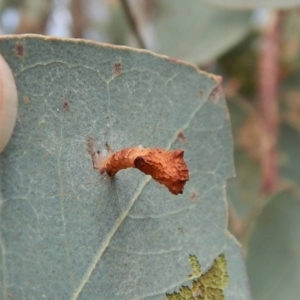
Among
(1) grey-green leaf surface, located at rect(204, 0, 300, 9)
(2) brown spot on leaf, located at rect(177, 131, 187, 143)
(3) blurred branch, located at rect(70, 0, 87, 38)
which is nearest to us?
(2) brown spot on leaf, located at rect(177, 131, 187, 143)

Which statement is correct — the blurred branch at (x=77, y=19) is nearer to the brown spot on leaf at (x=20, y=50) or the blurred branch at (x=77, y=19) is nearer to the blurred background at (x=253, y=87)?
the blurred background at (x=253, y=87)

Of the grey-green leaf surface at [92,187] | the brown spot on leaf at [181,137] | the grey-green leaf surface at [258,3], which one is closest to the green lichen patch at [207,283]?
the grey-green leaf surface at [92,187]

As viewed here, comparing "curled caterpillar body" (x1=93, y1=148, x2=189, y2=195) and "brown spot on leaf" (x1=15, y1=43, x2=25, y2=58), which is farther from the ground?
"brown spot on leaf" (x1=15, y1=43, x2=25, y2=58)

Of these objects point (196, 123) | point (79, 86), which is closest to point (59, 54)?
point (79, 86)

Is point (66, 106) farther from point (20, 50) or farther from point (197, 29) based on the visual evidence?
point (197, 29)

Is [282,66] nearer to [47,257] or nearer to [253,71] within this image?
[253,71]

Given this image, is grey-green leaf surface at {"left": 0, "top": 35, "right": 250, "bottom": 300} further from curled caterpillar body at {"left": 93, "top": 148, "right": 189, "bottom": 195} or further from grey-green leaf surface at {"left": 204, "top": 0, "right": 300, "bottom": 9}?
grey-green leaf surface at {"left": 204, "top": 0, "right": 300, "bottom": 9}

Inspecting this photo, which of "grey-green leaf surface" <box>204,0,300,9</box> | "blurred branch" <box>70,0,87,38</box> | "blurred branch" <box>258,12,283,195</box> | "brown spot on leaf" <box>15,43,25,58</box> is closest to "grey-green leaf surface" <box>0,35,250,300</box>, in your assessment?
"brown spot on leaf" <box>15,43,25,58</box>
